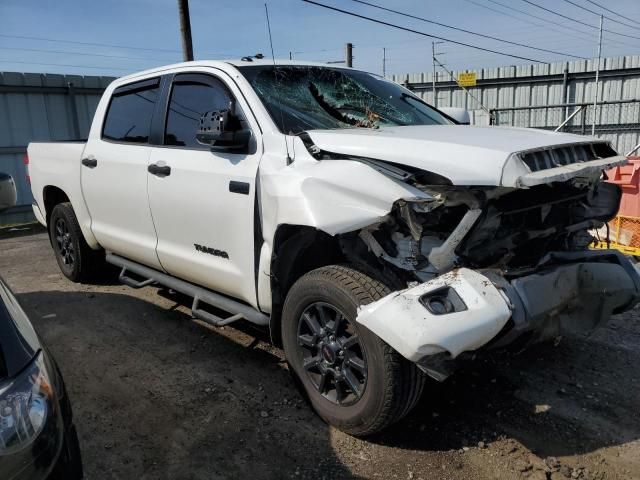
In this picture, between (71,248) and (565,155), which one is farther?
(71,248)

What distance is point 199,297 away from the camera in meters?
3.82

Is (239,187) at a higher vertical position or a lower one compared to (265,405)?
higher

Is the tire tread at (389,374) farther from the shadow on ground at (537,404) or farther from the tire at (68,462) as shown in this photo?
the tire at (68,462)

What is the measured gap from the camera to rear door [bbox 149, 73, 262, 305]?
3295mm

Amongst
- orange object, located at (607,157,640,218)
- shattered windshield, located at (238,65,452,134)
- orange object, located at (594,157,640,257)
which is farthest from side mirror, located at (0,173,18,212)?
orange object, located at (607,157,640,218)

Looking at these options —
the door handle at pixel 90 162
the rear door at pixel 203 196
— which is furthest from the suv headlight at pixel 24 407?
the door handle at pixel 90 162

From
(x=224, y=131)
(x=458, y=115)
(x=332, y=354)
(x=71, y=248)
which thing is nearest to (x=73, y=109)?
(x=71, y=248)

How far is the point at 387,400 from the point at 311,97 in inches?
78.4

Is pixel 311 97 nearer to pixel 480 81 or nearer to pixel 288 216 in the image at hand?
pixel 288 216

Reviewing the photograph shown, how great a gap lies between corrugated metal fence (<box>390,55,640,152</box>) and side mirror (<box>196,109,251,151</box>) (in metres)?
10.4

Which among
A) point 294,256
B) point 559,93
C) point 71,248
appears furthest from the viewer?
point 559,93

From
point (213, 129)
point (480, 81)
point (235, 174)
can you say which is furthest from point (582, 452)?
point (480, 81)

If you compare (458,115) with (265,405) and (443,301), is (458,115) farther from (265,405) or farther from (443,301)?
(265,405)

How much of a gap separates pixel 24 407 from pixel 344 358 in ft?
5.38
